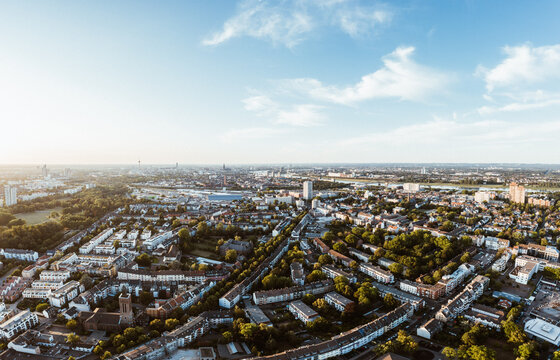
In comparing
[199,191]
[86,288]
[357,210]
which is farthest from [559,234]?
[199,191]

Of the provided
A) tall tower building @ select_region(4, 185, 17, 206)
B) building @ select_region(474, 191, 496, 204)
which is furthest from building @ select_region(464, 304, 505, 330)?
tall tower building @ select_region(4, 185, 17, 206)

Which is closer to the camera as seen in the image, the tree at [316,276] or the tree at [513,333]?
the tree at [513,333]

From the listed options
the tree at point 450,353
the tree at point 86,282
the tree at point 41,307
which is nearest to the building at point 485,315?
the tree at point 450,353

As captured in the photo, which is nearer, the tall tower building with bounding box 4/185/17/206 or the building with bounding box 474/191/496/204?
the tall tower building with bounding box 4/185/17/206

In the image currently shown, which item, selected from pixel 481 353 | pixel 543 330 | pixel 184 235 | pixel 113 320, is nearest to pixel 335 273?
pixel 481 353

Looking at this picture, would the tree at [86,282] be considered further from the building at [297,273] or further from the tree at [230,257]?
the building at [297,273]

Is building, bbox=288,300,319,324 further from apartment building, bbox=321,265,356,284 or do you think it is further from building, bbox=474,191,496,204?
building, bbox=474,191,496,204
